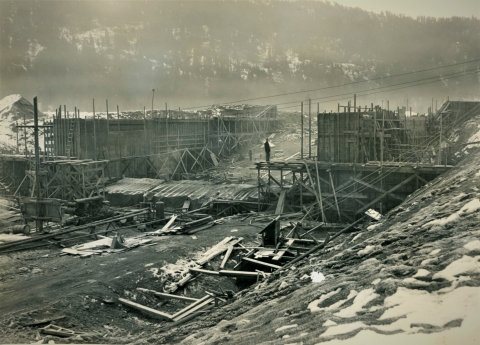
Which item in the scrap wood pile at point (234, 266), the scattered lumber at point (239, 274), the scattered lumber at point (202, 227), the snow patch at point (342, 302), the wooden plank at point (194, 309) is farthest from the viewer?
the scattered lumber at point (202, 227)

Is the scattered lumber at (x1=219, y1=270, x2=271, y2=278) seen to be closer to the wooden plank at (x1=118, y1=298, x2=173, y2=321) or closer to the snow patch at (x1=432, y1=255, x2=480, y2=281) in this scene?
the wooden plank at (x1=118, y1=298, x2=173, y2=321)

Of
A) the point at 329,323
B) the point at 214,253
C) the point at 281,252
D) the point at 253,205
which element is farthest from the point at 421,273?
the point at 253,205

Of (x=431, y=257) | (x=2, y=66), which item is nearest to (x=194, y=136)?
(x=2, y=66)

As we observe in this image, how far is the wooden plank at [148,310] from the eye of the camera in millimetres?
9609

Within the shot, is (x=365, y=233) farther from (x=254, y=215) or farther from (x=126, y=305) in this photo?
(x=254, y=215)

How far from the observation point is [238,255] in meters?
13.9

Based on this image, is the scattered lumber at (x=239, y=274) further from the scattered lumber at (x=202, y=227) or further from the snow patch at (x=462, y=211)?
the scattered lumber at (x=202, y=227)

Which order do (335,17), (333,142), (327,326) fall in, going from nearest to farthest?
(327,326) < (335,17) < (333,142)

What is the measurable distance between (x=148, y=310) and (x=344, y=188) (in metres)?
13.6

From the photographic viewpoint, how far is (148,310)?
9.96 m

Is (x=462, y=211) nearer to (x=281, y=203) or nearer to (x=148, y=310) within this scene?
(x=148, y=310)

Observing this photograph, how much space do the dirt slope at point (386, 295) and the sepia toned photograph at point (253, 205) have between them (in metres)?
0.03

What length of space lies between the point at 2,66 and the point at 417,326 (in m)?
14.5

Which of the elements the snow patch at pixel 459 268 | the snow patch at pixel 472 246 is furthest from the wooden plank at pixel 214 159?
the snow patch at pixel 459 268
